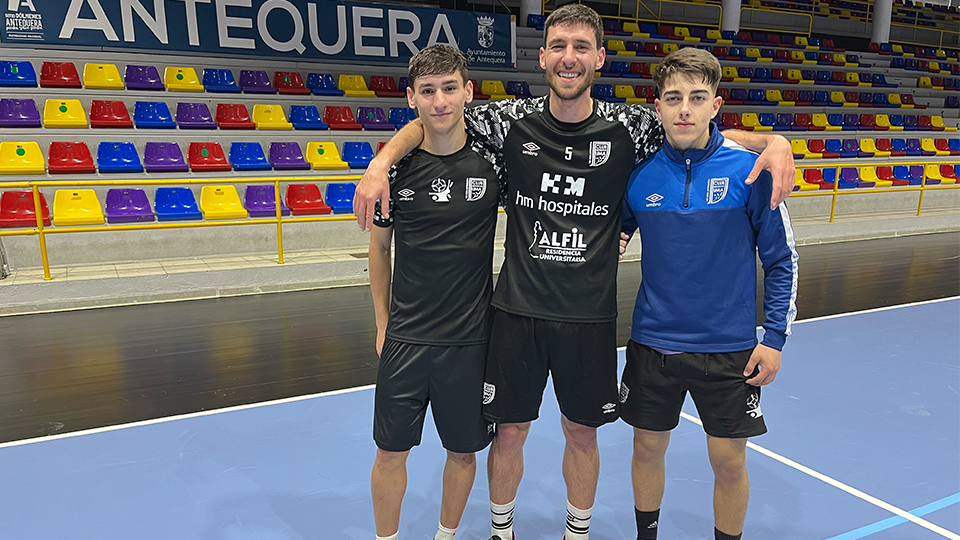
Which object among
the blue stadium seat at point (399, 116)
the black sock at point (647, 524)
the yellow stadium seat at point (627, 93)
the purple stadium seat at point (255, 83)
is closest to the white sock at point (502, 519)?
the black sock at point (647, 524)

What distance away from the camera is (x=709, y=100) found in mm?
2234

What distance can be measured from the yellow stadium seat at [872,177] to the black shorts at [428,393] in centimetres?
1332

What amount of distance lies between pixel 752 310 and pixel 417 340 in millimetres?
1234

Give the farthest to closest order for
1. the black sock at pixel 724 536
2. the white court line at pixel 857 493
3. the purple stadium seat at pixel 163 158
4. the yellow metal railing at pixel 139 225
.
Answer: the purple stadium seat at pixel 163 158
the yellow metal railing at pixel 139 225
the white court line at pixel 857 493
the black sock at pixel 724 536

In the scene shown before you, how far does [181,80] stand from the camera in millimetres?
9969

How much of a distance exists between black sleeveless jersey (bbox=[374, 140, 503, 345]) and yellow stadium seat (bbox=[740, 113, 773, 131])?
13114 millimetres

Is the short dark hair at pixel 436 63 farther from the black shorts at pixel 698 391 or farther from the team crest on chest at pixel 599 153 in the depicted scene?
the black shorts at pixel 698 391

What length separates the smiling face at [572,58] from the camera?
2209 millimetres

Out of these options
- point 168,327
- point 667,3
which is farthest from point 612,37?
point 168,327

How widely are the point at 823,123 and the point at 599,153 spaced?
49.3ft

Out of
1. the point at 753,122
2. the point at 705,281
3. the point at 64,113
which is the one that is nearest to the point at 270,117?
the point at 64,113

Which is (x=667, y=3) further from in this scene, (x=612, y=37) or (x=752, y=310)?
(x=752, y=310)

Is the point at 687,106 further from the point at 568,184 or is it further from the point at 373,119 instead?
the point at 373,119

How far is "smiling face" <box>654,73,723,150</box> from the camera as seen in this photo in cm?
220
